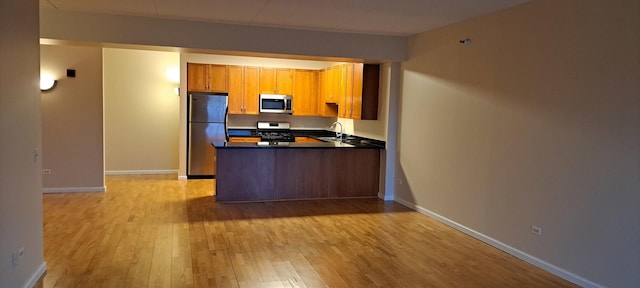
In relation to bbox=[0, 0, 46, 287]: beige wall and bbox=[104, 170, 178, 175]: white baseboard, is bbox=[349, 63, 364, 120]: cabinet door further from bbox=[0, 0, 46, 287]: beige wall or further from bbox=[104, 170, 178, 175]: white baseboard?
bbox=[0, 0, 46, 287]: beige wall

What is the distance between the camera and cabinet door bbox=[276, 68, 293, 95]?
8.84m

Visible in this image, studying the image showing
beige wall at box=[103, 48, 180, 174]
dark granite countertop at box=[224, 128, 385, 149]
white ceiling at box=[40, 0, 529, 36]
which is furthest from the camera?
beige wall at box=[103, 48, 180, 174]

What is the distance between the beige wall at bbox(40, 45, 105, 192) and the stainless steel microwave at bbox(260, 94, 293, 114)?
288cm

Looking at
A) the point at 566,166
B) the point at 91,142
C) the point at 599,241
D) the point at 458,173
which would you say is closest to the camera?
the point at 599,241

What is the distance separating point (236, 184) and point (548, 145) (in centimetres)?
402

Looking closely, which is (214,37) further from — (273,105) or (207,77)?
(273,105)

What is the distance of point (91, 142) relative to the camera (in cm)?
693

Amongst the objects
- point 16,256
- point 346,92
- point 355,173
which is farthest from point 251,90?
point 16,256

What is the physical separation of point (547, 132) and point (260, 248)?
2805 mm

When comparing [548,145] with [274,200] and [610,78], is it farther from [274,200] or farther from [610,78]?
[274,200]

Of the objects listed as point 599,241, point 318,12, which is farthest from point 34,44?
point 599,241

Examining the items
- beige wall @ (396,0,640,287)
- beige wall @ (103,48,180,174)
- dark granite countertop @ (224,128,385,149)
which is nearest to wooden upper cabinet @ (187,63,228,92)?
beige wall @ (103,48,180,174)

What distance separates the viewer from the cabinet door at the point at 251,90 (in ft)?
28.4

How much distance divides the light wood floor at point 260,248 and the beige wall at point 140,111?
2464 millimetres
